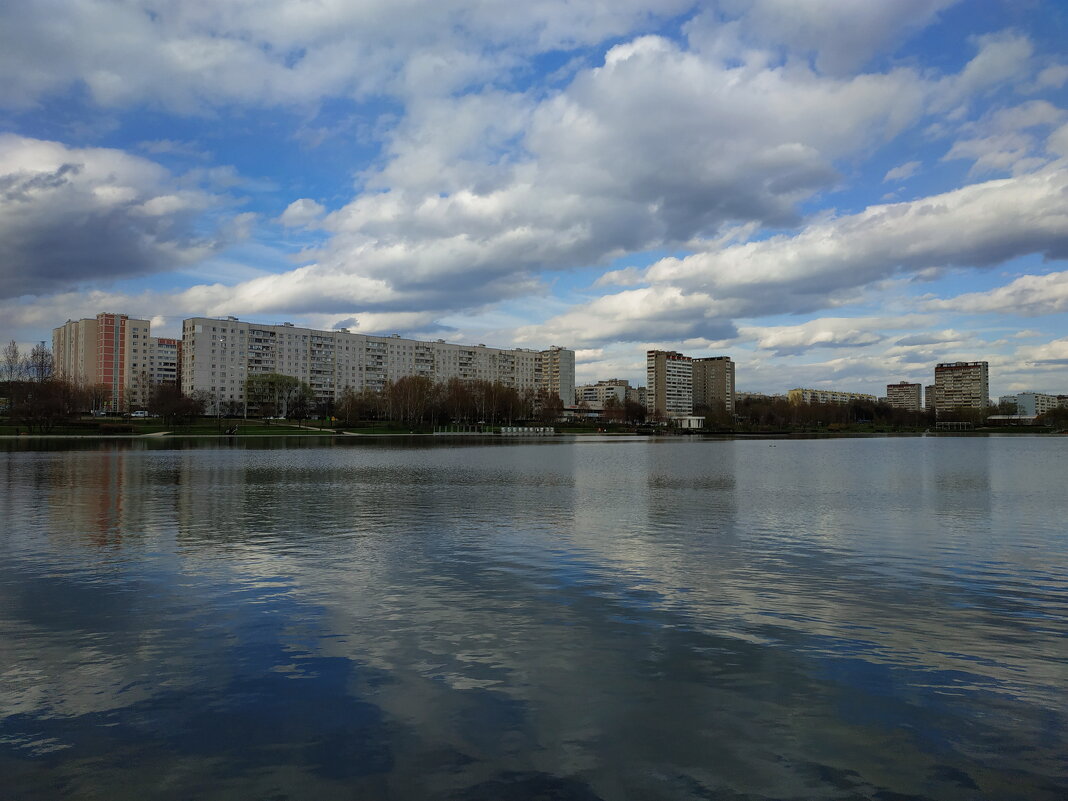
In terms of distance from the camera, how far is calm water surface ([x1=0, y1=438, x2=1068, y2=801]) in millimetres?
5926

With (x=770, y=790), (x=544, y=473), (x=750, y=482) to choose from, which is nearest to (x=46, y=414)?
(x=544, y=473)

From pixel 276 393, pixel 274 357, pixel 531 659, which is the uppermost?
pixel 274 357

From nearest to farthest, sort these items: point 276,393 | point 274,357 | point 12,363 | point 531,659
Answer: point 531,659, point 12,363, point 276,393, point 274,357

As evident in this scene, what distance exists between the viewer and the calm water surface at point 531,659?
5.93 meters

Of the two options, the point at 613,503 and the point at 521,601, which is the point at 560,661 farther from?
the point at 613,503

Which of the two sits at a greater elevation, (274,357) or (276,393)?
(274,357)

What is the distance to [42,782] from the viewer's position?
5.71 metres

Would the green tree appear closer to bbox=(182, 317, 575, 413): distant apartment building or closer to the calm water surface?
bbox=(182, 317, 575, 413): distant apartment building

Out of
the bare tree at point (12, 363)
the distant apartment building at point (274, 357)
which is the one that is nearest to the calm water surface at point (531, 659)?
the bare tree at point (12, 363)

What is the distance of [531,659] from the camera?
8555 mm

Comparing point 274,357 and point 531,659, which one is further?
point 274,357

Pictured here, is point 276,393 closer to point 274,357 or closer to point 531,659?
point 274,357

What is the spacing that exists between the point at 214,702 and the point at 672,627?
5694mm

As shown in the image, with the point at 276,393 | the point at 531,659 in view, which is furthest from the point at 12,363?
the point at 531,659
